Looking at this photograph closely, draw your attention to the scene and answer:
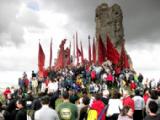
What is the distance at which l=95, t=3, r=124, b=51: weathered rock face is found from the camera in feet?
232

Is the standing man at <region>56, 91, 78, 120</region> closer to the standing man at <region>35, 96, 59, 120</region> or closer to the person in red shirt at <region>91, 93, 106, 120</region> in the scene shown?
the standing man at <region>35, 96, 59, 120</region>

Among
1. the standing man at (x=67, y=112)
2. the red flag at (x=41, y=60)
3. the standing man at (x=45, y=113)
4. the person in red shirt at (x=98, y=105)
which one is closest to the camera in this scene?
the standing man at (x=45, y=113)

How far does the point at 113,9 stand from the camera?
75000mm

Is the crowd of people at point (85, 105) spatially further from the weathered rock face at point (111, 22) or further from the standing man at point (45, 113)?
the weathered rock face at point (111, 22)

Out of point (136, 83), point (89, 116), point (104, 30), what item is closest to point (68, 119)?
point (89, 116)

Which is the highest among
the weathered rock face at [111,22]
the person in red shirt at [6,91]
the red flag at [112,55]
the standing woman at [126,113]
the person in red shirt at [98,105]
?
the weathered rock face at [111,22]

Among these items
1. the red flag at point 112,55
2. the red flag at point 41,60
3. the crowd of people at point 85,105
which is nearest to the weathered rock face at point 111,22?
the red flag at point 41,60

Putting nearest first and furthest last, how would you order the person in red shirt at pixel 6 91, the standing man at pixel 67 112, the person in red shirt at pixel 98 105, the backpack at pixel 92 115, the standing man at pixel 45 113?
the standing man at pixel 45 113 → the standing man at pixel 67 112 → the backpack at pixel 92 115 → the person in red shirt at pixel 98 105 → the person in red shirt at pixel 6 91

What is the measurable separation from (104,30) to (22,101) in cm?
5941

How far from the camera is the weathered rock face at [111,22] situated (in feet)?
232

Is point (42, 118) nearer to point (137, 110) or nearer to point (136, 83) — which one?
point (137, 110)

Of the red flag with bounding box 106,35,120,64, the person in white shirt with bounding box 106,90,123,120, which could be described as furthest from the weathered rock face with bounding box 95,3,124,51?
the person in white shirt with bounding box 106,90,123,120

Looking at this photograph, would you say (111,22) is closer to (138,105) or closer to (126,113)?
(138,105)

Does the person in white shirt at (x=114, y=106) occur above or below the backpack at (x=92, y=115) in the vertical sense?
above
